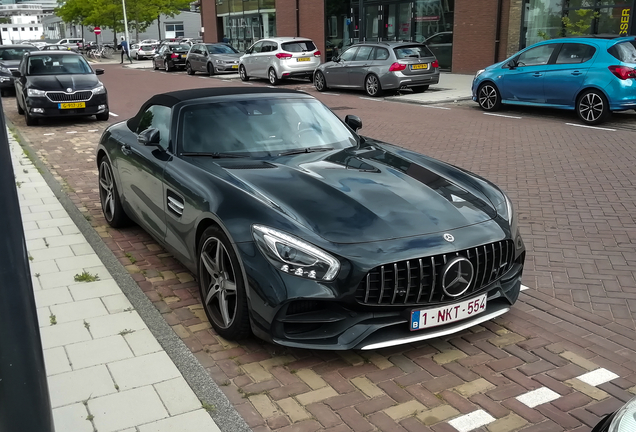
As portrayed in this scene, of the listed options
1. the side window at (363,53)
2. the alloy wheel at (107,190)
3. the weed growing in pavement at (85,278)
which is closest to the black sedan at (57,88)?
the side window at (363,53)

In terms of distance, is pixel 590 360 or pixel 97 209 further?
pixel 97 209

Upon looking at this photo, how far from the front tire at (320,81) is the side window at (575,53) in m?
8.84

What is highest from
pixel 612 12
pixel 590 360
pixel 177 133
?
pixel 612 12

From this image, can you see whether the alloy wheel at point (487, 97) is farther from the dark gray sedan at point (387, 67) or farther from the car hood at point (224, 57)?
the car hood at point (224, 57)

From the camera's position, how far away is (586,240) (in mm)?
6184

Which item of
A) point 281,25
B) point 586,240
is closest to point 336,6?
point 281,25

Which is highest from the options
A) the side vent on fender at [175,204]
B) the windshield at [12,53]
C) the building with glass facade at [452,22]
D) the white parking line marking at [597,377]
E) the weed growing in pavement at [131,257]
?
the building with glass facade at [452,22]

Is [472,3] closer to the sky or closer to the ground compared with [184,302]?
closer to the sky

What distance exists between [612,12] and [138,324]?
1964 centimetres

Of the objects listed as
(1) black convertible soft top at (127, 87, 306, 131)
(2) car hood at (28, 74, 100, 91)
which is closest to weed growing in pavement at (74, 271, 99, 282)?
(1) black convertible soft top at (127, 87, 306, 131)

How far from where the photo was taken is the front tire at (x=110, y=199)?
644 cm

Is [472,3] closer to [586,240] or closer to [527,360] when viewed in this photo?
[586,240]

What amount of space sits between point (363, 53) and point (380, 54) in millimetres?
775

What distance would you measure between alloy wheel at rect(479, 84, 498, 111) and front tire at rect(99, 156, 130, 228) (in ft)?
35.3
